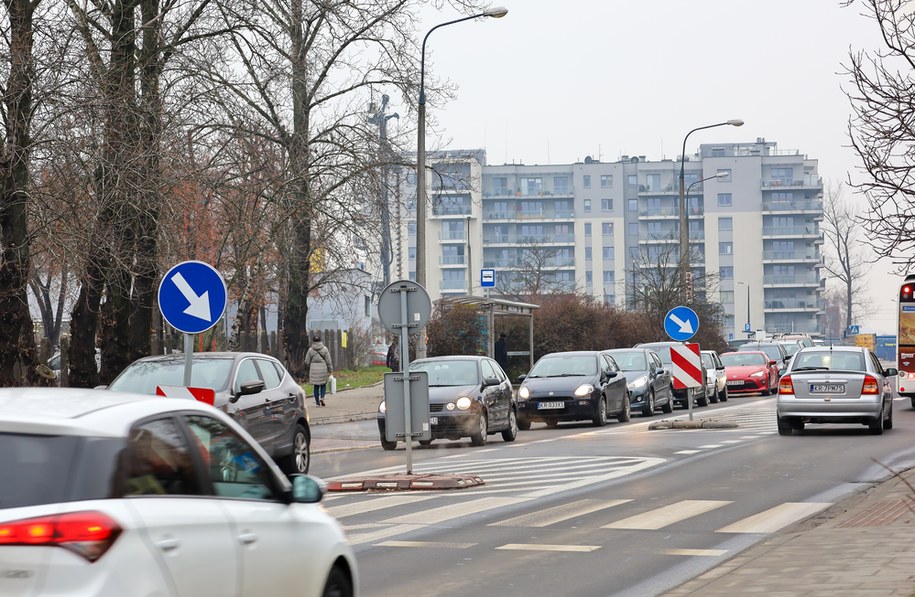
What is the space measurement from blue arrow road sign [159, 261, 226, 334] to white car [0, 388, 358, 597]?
8.58 meters

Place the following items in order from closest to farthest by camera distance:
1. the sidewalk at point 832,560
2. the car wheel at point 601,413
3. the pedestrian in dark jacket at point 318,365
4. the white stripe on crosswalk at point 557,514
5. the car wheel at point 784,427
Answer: the sidewalk at point 832,560, the white stripe on crosswalk at point 557,514, the car wheel at point 784,427, the car wheel at point 601,413, the pedestrian in dark jacket at point 318,365

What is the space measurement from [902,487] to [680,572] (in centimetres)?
573

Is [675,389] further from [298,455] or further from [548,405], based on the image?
[298,455]

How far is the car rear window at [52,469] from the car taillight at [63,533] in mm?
88

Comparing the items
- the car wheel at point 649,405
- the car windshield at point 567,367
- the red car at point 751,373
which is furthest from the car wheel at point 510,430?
the red car at point 751,373

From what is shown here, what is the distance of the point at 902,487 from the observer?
48.0 ft

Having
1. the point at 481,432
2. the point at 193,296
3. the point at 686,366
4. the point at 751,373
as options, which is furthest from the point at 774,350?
the point at 193,296

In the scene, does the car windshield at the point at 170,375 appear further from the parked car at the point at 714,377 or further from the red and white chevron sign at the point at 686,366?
the parked car at the point at 714,377

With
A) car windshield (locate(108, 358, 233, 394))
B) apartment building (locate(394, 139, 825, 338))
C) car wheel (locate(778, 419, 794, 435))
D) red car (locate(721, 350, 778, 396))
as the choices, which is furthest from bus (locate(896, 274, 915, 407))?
apartment building (locate(394, 139, 825, 338))

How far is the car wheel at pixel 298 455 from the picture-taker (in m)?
18.6

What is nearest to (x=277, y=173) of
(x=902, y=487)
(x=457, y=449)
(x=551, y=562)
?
(x=457, y=449)

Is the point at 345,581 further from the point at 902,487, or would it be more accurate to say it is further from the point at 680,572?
the point at 902,487

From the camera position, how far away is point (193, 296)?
49.0 ft

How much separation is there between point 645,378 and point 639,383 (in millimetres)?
252
